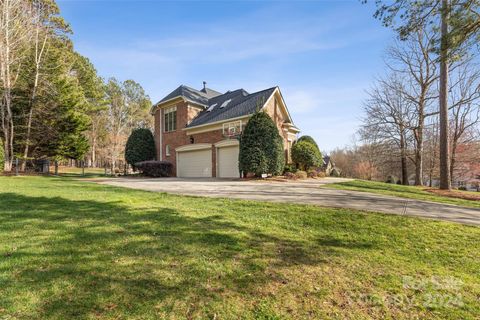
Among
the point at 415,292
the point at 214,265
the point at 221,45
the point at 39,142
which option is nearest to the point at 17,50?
the point at 39,142

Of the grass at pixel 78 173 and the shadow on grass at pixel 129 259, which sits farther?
the grass at pixel 78 173

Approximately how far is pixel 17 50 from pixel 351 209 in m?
21.1

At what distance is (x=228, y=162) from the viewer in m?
17.2

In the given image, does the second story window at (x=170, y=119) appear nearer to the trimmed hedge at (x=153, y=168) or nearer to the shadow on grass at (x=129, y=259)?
the trimmed hedge at (x=153, y=168)

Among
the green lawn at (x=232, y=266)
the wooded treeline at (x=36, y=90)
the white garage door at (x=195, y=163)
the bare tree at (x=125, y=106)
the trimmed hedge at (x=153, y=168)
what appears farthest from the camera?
the bare tree at (x=125, y=106)

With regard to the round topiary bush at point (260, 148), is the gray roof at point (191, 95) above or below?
above

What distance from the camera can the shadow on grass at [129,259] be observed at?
2439 mm

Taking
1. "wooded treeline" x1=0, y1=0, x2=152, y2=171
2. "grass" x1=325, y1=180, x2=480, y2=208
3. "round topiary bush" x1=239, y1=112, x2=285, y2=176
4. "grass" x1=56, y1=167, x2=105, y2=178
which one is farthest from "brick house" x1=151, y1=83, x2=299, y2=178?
"grass" x1=325, y1=180, x2=480, y2=208

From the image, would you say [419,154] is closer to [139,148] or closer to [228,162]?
[228,162]

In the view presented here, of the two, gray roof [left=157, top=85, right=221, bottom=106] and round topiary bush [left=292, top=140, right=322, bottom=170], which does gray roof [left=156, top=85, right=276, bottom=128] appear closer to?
gray roof [left=157, top=85, right=221, bottom=106]

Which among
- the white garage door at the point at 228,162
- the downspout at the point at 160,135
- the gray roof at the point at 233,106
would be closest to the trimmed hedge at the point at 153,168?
the downspout at the point at 160,135

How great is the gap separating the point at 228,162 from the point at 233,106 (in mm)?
4500

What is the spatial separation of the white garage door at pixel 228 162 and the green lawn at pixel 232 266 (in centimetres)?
1137

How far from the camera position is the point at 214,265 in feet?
10.4
